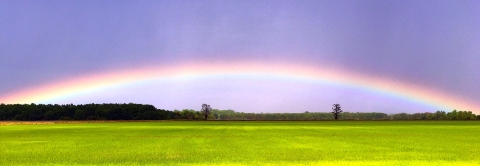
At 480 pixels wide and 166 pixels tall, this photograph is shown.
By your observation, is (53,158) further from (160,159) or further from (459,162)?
(459,162)

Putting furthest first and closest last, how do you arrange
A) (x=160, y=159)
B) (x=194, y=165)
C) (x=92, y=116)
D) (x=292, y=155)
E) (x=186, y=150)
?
1. (x=92, y=116)
2. (x=186, y=150)
3. (x=292, y=155)
4. (x=160, y=159)
5. (x=194, y=165)

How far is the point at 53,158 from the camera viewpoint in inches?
740

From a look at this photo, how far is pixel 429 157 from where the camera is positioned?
19.2 meters

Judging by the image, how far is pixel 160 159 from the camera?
18.4 meters

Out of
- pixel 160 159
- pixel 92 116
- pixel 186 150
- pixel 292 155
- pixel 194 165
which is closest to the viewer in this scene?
pixel 194 165

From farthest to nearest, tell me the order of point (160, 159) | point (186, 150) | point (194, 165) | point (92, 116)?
point (92, 116)
point (186, 150)
point (160, 159)
point (194, 165)

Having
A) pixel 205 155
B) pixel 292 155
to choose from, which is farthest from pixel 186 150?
pixel 292 155

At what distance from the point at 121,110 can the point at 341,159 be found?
480 ft

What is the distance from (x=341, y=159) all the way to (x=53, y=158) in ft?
41.8

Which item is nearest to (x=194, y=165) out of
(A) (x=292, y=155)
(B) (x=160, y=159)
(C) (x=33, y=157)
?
(B) (x=160, y=159)

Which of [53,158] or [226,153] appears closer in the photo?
[53,158]

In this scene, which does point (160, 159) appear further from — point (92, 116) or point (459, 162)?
point (92, 116)

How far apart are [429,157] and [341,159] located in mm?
4182

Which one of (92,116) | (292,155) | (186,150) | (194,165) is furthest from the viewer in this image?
(92,116)
